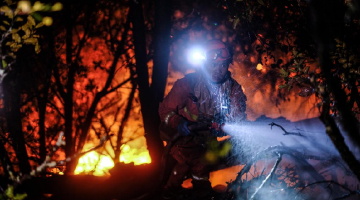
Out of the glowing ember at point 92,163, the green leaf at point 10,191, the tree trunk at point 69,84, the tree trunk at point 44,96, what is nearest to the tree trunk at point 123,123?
the glowing ember at point 92,163

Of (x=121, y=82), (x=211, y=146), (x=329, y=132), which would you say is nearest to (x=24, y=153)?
(x=121, y=82)

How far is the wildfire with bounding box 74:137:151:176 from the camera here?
608cm

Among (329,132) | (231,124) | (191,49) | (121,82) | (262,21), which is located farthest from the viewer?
(121,82)

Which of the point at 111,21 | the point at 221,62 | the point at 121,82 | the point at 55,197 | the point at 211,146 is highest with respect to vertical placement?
the point at 111,21

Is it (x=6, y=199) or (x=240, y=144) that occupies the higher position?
(x=6, y=199)

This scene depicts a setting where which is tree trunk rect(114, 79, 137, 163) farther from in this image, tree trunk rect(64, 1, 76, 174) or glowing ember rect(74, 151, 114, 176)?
tree trunk rect(64, 1, 76, 174)

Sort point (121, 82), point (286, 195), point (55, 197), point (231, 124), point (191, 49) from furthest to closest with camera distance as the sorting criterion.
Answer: point (121, 82)
point (191, 49)
point (55, 197)
point (231, 124)
point (286, 195)

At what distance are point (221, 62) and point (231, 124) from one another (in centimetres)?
106

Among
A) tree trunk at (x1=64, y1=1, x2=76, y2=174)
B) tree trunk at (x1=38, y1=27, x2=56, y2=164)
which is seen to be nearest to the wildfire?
tree trunk at (x1=64, y1=1, x2=76, y2=174)

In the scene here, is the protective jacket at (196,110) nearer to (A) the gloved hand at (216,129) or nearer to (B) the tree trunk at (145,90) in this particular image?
(A) the gloved hand at (216,129)

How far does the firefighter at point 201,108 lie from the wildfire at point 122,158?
1.99m

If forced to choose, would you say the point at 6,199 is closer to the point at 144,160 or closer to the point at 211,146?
the point at 211,146

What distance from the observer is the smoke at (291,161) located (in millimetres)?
3320

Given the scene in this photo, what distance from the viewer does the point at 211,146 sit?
4.12m
